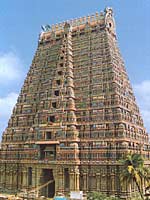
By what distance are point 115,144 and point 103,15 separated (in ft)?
117

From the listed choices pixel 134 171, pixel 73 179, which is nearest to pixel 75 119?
pixel 73 179

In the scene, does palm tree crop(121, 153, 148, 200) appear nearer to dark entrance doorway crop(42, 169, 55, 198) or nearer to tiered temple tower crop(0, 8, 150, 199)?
tiered temple tower crop(0, 8, 150, 199)

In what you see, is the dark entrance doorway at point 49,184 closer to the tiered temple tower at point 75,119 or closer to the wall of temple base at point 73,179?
the wall of temple base at point 73,179

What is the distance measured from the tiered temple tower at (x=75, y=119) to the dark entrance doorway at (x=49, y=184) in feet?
0.36

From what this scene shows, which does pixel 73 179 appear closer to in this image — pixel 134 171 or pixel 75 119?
pixel 75 119

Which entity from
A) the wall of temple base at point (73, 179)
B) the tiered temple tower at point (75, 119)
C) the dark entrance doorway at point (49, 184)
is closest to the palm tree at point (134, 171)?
the tiered temple tower at point (75, 119)

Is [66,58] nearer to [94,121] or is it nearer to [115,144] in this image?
[94,121]

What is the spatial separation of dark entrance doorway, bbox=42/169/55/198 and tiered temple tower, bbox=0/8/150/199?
0.36 feet

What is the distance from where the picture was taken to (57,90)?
218 ft

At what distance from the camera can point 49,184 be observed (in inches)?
2511

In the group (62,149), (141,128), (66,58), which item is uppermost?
(66,58)

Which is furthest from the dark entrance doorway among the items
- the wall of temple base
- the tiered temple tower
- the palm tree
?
the palm tree

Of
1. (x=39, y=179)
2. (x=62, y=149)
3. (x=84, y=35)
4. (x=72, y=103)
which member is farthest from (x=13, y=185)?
(x=84, y=35)

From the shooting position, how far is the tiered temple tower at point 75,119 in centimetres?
5750
